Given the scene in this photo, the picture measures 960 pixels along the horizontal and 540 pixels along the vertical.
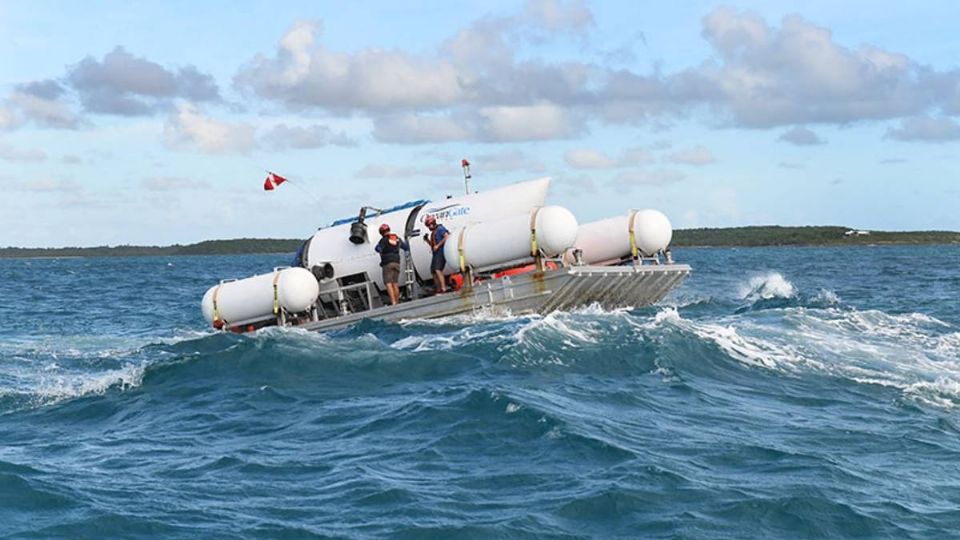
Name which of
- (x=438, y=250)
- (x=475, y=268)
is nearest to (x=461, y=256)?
(x=475, y=268)

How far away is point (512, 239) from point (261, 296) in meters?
5.56

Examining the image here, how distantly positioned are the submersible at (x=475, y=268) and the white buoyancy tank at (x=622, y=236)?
0.02 meters

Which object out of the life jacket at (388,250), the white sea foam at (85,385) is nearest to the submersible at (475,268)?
the life jacket at (388,250)

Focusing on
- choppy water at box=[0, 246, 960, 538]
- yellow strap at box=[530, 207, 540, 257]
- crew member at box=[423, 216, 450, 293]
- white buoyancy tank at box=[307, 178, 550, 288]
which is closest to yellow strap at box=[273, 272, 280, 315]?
choppy water at box=[0, 246, 960, 538]

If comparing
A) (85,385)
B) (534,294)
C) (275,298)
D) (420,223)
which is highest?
(420,223)

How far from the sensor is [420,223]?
948 inches

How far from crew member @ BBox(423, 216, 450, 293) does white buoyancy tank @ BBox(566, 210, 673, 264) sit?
8.59 feet

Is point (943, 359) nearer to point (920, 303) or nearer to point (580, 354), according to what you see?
point (580, 354)

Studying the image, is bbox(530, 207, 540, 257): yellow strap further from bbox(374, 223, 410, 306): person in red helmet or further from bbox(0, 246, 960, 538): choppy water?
bbox(374, 223, 410, 306): person in red helmet

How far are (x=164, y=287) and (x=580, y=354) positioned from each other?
40059mm

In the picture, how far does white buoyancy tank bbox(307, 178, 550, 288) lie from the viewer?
23156 mm

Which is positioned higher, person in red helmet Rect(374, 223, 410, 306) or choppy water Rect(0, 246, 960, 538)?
person in red helmet Rect(374, 223, 410, 306)

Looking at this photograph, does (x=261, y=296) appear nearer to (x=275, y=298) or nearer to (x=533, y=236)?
(x=275, y=298)

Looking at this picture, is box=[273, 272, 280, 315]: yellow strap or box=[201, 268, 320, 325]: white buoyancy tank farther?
box=[273, 272, 280, 315]: yellow strap
